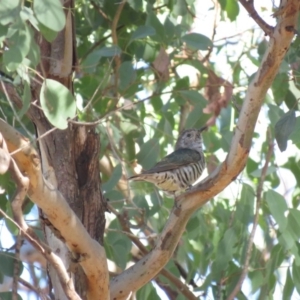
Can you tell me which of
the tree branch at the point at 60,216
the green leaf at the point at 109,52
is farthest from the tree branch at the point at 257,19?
the green leaf at the point at 109,52

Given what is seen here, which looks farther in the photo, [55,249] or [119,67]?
[119,67]

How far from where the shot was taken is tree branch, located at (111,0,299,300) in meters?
3.08

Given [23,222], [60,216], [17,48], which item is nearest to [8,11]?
[17,48]

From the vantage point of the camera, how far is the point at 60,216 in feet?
10.3

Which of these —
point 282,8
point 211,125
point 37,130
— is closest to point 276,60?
point 282,8

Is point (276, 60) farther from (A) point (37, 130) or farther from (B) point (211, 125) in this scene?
(B) point (211, 125)

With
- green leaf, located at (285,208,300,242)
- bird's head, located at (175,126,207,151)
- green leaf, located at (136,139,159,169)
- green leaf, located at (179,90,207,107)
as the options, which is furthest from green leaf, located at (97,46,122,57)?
bird's head, located at (175,126,207,151)

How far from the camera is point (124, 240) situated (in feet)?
14.7

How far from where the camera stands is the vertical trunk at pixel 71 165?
148 inches

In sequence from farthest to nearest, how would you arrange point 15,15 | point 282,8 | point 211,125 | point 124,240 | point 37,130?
point 211,125 < point 124,240 < point 37,130 < point 282,8 < point 15,15

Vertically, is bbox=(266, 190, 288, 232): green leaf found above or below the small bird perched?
below

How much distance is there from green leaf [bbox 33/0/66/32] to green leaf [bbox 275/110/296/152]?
1.13m

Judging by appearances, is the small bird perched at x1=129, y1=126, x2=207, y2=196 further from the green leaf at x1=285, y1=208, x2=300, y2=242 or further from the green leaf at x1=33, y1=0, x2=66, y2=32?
the green leaf at x1=33, y1=0, x2=66, y2=32

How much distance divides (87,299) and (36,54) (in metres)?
1.32
